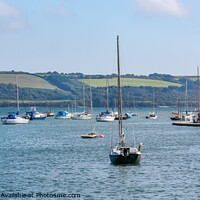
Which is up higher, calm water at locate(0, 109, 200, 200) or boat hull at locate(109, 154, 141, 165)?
boat hull at locate(109, 154, 141, 165)

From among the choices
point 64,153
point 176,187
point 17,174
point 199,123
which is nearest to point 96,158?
point 64,153

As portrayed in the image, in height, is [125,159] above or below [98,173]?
above

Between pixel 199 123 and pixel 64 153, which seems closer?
pixel 64 153

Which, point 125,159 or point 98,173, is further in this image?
point 125,159

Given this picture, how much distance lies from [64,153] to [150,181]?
23.2 meters

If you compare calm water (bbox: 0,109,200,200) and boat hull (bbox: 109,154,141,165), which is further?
boat hull (bbox: 109,154,141,165)

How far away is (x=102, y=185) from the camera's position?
1663 inches

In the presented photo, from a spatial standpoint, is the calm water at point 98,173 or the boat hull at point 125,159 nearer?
the calm water at point 98,173

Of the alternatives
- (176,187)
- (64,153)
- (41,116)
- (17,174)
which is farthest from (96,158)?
(41,116)

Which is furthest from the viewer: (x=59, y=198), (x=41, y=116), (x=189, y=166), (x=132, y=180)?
(x=41, y=116)

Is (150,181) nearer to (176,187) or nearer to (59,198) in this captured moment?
(176,187)

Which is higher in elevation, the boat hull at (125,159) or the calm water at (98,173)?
the boat hull at (125,159)

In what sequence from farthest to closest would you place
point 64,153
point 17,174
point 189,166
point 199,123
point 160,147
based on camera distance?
point 199,123 → point 160,147 → point 64,153 → point 189,166 → point 17,174

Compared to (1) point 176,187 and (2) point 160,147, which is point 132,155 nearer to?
(1) point 176,187
